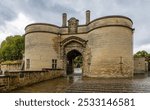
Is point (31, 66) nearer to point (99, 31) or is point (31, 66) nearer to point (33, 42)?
point (33, 42)

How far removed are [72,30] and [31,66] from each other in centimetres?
636

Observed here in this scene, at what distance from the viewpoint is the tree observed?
42344mm

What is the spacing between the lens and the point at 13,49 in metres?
42.4

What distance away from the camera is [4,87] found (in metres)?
8.00

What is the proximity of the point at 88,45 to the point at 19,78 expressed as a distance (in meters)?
11.2

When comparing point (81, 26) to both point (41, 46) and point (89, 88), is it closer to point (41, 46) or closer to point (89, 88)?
point (41, 46)

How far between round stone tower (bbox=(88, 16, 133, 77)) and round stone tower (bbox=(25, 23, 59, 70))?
17.6 ft

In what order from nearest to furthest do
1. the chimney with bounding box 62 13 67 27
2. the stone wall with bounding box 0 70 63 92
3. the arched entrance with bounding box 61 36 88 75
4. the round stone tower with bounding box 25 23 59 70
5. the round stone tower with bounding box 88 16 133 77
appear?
1. the stone wall with bounding box 0 70 63 92
2. the round stone tower with bounding box 88 16 133 77
3. the round stone tower with bounding box 25 23 59 70
4. the arched entrance with bounding box 61 36 88 75
5. the chimney with bounding box 62 13 67 27

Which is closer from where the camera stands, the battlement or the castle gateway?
the castle gateway

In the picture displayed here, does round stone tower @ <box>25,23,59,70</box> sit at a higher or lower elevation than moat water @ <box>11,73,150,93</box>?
higher

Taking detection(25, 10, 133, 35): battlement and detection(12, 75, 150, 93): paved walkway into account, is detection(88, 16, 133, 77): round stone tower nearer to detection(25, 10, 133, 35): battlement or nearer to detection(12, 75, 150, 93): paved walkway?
detection(25, 10, 133, 35): battlement

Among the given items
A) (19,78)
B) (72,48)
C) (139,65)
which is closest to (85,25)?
(72,48)

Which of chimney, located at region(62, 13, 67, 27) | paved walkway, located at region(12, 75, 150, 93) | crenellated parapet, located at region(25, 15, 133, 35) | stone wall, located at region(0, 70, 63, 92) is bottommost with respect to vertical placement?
paved walkway, located at region(12, 75, 150, 93)

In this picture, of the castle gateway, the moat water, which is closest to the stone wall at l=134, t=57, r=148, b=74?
the castle gateway
